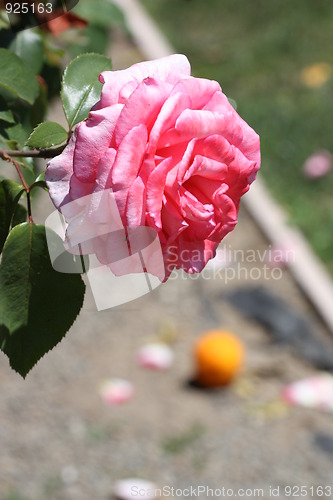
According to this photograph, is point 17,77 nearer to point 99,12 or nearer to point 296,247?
point 99,12

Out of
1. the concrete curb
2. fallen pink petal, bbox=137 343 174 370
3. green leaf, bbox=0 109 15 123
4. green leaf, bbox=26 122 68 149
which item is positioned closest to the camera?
green leaf, bbox=26 122 68 149

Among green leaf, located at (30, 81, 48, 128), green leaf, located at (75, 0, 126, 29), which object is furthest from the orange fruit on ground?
green leaf, located at (30, 81, 48, 128)

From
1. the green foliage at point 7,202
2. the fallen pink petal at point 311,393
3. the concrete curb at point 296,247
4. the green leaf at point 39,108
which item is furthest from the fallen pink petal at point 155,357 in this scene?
the green foliage at point 7,202

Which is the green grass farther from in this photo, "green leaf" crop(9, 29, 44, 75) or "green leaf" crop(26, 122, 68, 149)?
"green leaf" crop(26, 122, 68, 149)

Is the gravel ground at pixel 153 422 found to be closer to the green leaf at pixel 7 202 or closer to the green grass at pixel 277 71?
the green grass at pixel 277 71

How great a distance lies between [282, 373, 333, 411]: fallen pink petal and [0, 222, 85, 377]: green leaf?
2022 mm

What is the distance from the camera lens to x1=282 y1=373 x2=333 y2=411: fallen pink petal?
8.77 feet

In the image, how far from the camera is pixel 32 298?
30.2 inches

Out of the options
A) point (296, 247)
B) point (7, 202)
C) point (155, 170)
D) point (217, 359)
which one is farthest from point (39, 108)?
point (296, 247)

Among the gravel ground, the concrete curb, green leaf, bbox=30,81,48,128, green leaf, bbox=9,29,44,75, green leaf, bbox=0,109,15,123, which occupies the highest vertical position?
green leaf, bbox=0,109,15,123

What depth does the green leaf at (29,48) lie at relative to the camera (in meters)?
1.06

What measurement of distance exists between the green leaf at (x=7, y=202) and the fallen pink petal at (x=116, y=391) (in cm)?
193

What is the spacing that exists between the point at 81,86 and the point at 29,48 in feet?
0.87

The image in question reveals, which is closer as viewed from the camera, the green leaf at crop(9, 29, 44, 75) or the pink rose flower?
the pink rose flower
